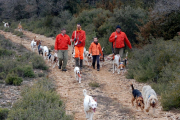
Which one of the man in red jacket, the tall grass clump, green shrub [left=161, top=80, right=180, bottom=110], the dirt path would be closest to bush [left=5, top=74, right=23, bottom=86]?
the dirt path

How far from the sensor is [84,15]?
2348 centimetres

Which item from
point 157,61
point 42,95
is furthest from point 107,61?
point 42,95

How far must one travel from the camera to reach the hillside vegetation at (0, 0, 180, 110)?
948 centimetres

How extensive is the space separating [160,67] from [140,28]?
4.50 metres

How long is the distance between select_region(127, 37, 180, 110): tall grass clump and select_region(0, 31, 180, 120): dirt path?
1.35ft

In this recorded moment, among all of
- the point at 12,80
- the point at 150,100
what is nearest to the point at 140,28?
the point at 12,80

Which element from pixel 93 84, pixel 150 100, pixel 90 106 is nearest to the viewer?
pixel 90 106

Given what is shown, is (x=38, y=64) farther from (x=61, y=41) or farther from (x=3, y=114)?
(x=3, y=114)

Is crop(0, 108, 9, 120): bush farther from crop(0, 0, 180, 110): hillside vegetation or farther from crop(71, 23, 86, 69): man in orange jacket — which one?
crop(71, 23, 86, 69): man in orange jacket

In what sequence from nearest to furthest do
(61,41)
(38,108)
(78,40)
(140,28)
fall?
(38,108)
(61,41)
(78,40)
(140,28)

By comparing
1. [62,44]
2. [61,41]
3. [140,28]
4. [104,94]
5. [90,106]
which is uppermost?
[140,28]

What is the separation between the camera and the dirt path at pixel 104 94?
7.16m

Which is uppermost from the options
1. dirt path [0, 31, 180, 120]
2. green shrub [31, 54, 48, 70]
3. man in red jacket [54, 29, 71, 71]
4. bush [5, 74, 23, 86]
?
man in red jacket [54, 29, 71, 71]

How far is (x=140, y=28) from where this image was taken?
14.2 m
